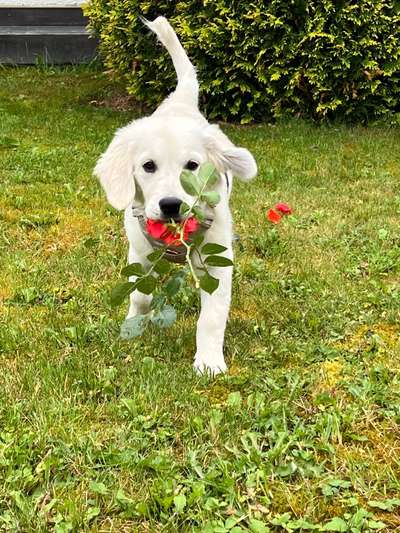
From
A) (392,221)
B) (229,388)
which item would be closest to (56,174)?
(392,221)

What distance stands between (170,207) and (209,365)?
718mm

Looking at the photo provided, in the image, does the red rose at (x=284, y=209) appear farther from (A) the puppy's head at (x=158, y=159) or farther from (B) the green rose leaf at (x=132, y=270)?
(B) the green rose leaf at (x=132, y=270)

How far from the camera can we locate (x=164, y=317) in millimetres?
2650

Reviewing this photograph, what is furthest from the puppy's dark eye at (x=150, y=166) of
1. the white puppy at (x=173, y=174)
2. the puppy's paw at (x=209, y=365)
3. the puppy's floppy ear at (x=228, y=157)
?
the puppy's paw at (x=209, y=365)

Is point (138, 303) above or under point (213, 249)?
under

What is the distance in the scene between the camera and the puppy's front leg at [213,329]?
9.62ft

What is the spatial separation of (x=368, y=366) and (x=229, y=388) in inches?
24.7

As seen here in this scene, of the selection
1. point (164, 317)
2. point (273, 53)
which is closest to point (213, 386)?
point (164, 317)

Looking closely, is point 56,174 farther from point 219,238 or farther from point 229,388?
point 229,388

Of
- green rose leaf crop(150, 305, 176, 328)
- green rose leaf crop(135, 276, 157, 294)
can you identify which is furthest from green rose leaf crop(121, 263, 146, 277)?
green rose leaf crop(150, 305, 176, 328)

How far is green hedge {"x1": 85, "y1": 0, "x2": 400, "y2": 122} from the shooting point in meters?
7.76

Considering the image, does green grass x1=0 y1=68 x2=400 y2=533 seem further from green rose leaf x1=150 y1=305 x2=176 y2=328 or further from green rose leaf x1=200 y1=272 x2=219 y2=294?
green rose leaf x1=200 y1=272 x2=219 y2=294

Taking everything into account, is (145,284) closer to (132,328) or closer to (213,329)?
(132,328)

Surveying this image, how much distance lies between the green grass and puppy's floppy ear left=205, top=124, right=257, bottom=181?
77cm
